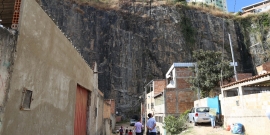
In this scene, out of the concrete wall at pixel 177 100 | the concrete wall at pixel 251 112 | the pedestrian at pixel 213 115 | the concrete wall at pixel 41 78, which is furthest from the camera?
the concrete wall at pixel 177 100

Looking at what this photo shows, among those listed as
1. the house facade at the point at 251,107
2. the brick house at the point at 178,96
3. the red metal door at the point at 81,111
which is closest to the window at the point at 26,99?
the red metal door at the point at 81,111

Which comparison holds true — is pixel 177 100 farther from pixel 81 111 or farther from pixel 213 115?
pixel 81 111

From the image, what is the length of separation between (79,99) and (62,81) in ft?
8.95

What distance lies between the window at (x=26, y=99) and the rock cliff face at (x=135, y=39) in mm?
34843

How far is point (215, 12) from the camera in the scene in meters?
50.7

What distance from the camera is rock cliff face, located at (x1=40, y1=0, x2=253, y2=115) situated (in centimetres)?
4072

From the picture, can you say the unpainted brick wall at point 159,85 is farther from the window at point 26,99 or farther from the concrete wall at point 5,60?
the concrete wall at point 5,60

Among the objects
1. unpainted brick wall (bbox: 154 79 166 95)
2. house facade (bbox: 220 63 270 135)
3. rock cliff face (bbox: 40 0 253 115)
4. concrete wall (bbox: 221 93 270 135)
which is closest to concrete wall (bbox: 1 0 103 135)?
house facade (bbox: 220 63 270 135)

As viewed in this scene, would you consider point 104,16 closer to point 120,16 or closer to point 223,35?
point 120,16

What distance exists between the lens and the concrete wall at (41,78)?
153 inches

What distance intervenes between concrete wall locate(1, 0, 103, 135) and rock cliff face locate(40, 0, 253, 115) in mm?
32601

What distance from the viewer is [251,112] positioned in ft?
35.6

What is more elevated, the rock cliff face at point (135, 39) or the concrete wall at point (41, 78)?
A: the rock cliff face at point (135, 39)

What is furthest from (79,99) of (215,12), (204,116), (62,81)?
(215,12)
